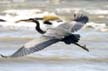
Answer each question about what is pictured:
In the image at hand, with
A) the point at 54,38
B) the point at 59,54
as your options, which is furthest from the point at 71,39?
the point at 59,54

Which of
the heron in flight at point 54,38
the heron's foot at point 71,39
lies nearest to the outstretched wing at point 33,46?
the heron in flight at point 54,38

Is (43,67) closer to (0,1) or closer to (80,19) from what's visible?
(80,19)

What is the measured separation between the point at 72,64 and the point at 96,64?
0.59 meters

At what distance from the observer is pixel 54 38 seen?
10.2m

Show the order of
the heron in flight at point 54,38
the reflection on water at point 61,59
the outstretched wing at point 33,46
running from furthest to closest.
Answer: the reflection on water at point 61,59, the heron in flight at point 54,38, the outstretched wing at point 33,46

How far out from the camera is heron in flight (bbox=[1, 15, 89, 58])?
9.63 metres

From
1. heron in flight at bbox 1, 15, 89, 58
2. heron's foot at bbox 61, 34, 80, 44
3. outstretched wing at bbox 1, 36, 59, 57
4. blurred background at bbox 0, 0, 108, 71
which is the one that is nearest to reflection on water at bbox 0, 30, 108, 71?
blurred background at bbox 0, 0, 108, 71

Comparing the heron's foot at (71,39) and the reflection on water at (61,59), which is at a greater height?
the heron's foot at (71,39)

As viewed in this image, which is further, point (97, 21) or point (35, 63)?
point (97, 21)

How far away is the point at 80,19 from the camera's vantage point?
Answer: 11.6 meters

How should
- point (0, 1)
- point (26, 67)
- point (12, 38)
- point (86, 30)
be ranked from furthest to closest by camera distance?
point (0, 1) < point (86, 30) < point (12, 38) < point (26, 67)

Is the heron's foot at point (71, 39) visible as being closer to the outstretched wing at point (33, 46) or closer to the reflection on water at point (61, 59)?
the outstretched wing at point (33, 46)

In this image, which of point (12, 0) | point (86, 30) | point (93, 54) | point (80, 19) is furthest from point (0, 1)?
point (80, 19)

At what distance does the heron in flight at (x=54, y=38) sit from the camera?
963 cm
